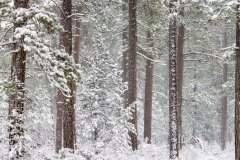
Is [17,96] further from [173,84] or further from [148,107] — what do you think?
[148,107]

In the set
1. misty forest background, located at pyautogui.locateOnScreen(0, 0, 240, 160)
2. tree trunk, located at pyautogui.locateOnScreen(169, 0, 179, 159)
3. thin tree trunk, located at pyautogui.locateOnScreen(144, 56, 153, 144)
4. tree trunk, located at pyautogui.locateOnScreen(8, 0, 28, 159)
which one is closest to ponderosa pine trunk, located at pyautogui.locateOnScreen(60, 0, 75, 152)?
misty forest background, located at pyautogui.locateOnScreen(0, 0, 240, 160)

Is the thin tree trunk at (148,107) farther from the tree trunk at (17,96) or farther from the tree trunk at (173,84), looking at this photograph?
the tree trunk at (17,96)

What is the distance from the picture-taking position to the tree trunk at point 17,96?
7613 millimetres

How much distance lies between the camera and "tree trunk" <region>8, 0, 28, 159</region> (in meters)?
7.61

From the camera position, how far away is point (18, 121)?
A: 7.75 metres

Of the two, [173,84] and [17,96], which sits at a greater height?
[17,96]

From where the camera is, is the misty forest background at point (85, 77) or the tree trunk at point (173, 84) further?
the tree trunk at point (173, 84)

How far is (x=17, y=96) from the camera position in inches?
303

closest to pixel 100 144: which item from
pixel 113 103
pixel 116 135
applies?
→ pixel 116 135

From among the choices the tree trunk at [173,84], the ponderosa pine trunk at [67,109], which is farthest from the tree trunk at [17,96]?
the tree trunk at [173,84]

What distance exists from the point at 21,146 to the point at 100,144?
599 cm

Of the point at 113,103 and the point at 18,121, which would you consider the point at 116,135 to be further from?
the point at 18,121

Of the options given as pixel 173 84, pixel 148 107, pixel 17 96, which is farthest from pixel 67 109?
pixel 148 107

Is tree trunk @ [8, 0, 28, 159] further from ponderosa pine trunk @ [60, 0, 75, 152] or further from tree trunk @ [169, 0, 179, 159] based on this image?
tree trunk @ [169, 0, 179, 159]
